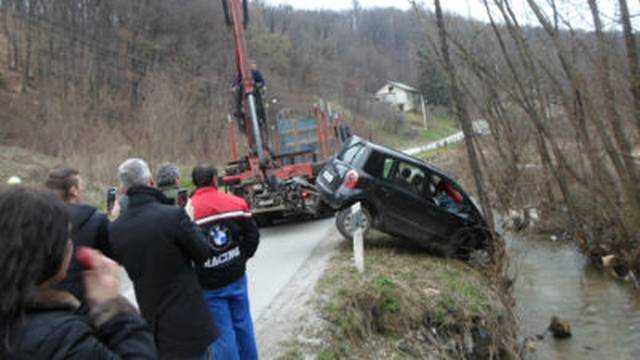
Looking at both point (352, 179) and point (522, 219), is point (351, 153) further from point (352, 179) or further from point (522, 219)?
point (522, 219)

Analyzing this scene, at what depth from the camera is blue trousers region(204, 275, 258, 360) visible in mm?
4441

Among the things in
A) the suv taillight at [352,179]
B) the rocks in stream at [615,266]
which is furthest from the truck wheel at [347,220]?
the rocks in stream at [615,266]

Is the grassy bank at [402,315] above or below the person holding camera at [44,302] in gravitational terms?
below

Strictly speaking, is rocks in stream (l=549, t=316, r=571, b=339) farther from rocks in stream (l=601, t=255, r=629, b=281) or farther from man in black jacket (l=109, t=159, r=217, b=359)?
man in black jacket (l=109, t=159, r=217, b=359)

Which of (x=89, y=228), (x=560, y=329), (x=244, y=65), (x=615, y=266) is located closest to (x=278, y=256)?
(x=560, y=329)

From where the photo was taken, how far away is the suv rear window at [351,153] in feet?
33.0

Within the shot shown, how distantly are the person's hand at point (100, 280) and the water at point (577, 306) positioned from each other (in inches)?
310

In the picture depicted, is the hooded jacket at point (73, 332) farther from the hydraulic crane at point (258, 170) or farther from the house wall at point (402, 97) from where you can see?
the house wall at point (402, 97)

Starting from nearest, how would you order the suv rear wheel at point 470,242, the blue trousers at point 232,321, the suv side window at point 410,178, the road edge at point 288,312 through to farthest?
the blue trousers at point 232,321, the road edge at point 288,312, the suv side window at point 410,178, the suv rear wheel at point 470,242

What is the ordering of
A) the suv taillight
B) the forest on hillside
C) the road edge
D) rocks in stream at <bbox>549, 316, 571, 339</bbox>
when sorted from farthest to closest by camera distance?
the forest on hillside, the suv taillight, rocks in stream at <bbox>549, 316, 571, 339</bbox>, the road edge

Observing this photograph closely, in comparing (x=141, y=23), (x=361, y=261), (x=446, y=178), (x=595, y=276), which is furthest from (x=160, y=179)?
(x=141, y=23)

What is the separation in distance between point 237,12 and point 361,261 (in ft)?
25.7

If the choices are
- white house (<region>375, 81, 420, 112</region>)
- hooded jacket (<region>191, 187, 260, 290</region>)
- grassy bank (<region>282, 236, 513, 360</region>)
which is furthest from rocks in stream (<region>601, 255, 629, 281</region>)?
white house (<region>375, 81, 420, 112</region>)

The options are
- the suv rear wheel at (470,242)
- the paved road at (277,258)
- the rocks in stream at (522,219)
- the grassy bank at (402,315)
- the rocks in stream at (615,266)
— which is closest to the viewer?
the grassy bank at (402,315)
